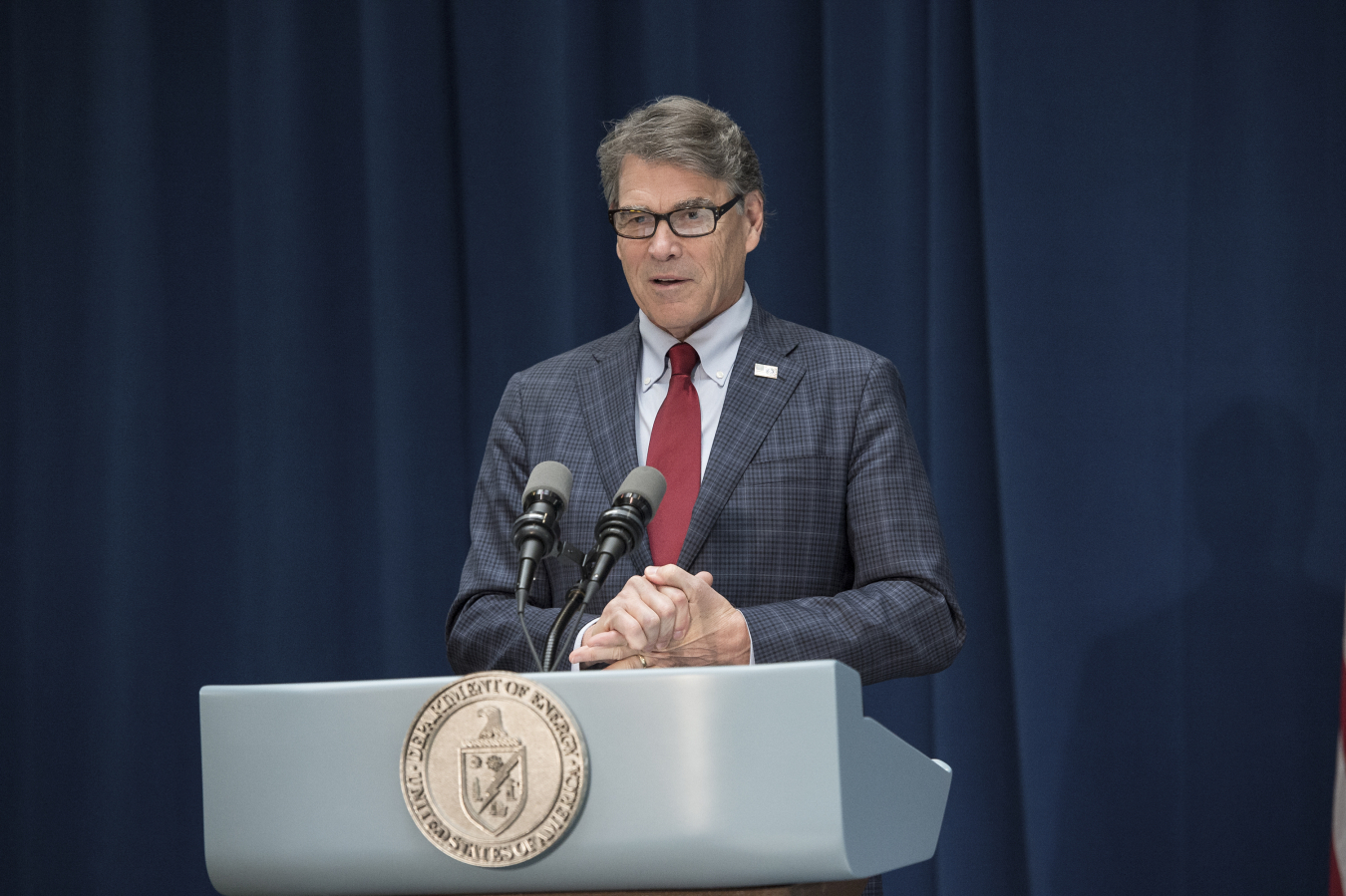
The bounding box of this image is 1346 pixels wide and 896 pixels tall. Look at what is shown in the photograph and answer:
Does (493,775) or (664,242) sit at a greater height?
(664,242)

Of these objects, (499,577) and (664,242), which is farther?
(664,242)

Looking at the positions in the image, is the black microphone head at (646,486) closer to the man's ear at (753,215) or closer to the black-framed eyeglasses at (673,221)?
the black-framed eyeglasses at (673,221)

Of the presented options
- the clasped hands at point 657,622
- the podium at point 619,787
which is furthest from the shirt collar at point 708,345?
the podium at point 619,787

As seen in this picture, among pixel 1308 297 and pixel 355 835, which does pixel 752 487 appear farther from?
pixel 1308 297

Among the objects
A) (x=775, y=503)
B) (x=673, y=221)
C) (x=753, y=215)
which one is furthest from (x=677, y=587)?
(x=753, y=215)

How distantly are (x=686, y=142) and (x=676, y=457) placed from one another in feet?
1.47

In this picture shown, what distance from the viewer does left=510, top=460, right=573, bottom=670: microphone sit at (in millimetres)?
1267

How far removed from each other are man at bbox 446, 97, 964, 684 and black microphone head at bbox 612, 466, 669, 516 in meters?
0.26

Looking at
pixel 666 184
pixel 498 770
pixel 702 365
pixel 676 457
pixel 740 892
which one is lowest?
pixel 740 892

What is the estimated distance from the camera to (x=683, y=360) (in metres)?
1.92

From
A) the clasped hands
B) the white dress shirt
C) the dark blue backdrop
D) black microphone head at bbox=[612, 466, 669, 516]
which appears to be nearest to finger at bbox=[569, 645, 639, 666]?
the clasped hands

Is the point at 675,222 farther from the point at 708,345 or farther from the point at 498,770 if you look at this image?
the point at 498,770

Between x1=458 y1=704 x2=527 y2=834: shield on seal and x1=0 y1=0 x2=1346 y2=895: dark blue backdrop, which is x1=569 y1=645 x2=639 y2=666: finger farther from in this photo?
x1=0 y1=0 x2=1346 y2=895: dark blue backdrop

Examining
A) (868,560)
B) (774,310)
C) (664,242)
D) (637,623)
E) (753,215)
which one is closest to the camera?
(637,623)
